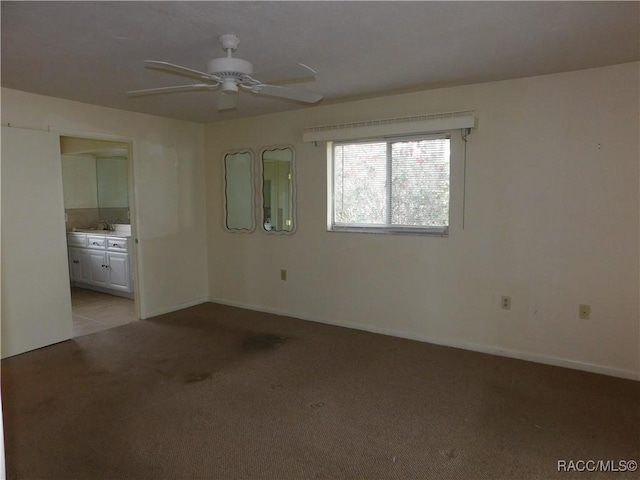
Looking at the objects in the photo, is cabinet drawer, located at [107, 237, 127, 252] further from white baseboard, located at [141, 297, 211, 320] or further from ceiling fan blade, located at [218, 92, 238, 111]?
ceiling fan blade, located at [218, 92, 238, 111]

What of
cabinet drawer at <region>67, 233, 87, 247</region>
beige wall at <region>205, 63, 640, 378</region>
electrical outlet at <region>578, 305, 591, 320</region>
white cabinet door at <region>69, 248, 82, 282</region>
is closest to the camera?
beige wall at <region>205, 63, 640, 378</region>

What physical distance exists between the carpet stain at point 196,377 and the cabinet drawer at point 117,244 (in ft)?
9.42

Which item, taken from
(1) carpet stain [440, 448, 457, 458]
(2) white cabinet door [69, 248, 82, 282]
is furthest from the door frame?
(1) carpet stain [440, 448, 457, 458]

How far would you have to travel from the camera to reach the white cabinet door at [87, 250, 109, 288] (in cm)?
572

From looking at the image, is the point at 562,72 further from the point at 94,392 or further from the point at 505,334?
the point at 94,392

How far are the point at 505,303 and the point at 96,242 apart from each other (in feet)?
17.0

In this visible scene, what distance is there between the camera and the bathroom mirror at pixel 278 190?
456 centimetres

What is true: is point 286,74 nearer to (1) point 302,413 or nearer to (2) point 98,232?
(1) point 302,413

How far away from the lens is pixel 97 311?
503cm

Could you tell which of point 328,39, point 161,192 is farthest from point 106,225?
point 328,39

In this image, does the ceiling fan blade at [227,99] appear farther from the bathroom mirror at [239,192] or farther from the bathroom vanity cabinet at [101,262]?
the bathroom vanity cabinet at [101,262]

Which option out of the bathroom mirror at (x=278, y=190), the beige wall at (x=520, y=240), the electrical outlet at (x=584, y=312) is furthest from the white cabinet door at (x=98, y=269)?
the electrical outlet at (x=584, y=312)

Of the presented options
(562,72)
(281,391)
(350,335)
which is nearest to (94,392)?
(281,391)

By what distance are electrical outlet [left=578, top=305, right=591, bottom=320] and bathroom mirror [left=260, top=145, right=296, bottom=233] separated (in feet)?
9.00
